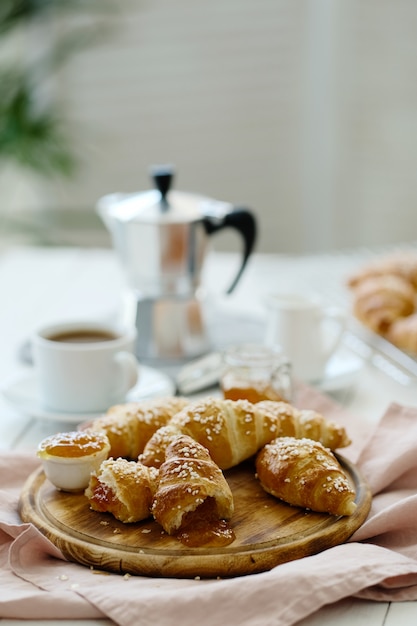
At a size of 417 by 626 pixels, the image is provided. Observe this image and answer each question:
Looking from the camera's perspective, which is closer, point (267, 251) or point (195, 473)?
point (195, 473)

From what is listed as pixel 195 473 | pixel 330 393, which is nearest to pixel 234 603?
pixel 195 473

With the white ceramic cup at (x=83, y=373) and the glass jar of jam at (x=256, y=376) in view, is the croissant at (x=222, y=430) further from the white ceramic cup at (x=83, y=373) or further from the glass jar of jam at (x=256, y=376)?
the white ceramic cup at (x=83, y=373)

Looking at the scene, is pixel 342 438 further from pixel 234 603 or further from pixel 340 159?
pixel 340 159

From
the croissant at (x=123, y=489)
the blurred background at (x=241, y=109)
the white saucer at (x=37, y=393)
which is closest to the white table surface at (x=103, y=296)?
the white saucer at (x=37, y=393)

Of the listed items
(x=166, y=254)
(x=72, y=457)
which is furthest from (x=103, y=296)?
(x=72, y=457)

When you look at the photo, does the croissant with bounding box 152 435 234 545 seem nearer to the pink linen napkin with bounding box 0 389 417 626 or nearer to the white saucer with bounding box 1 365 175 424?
the pink linen napkin with bounding box 0 389 417 626
